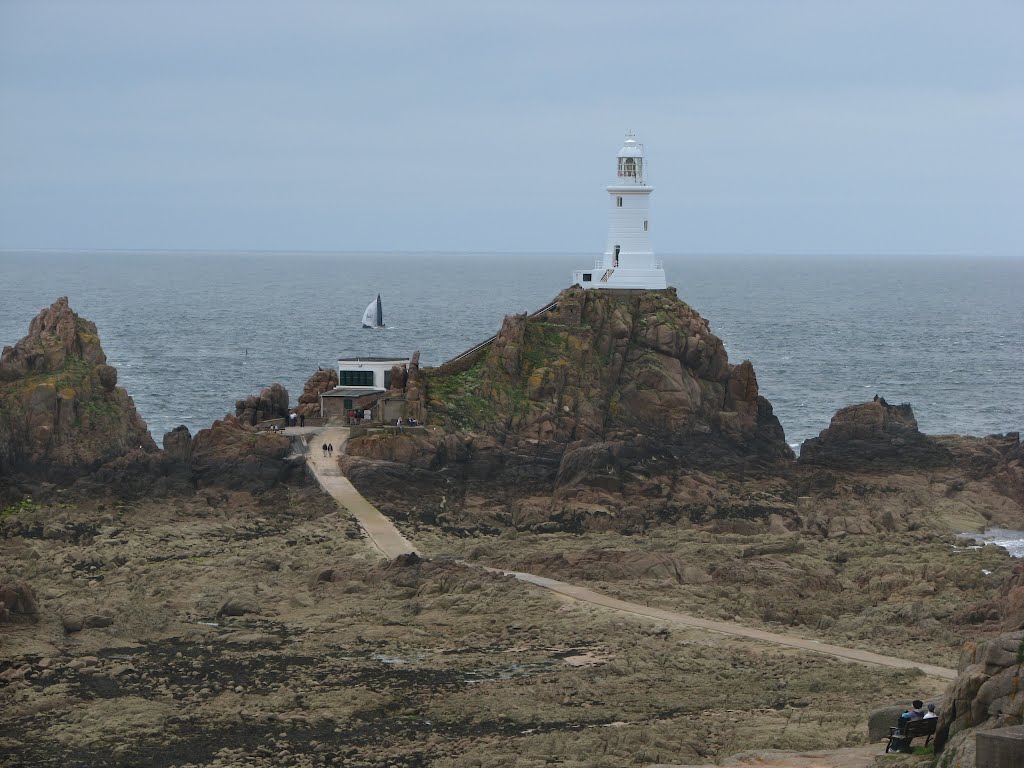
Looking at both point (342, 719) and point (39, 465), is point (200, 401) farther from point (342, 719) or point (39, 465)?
point (342, 719)

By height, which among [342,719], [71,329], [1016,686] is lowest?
[342,719]

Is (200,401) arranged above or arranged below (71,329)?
below

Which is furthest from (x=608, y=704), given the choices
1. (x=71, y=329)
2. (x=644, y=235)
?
(x=644, y=235)

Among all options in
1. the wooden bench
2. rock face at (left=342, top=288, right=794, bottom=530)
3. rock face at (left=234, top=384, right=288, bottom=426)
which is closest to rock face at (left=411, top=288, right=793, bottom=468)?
rock face at (left=342, top=288, right=794, bottom=530)

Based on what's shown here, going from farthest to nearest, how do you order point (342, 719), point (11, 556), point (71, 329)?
1. point (71, 329)
2. point (11, 556)
3. point (342, 719)

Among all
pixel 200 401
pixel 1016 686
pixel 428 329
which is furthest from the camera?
pixel 428 329

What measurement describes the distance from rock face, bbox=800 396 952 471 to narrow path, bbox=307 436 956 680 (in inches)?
733

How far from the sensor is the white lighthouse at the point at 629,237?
7038cm

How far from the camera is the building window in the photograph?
68.2m

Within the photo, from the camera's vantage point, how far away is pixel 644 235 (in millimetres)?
71500

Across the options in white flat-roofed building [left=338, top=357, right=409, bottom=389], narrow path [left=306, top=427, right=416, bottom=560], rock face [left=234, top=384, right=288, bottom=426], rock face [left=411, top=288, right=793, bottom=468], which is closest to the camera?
narrow path [left=306, top=427, right=416, bottom=560]

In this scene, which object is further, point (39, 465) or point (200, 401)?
point (200, 401)

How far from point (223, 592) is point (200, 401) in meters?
41.2

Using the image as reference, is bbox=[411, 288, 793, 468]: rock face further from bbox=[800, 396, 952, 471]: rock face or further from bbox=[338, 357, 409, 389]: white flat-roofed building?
bbox=[338, 357, 409, 389]: white flat-roofed building
